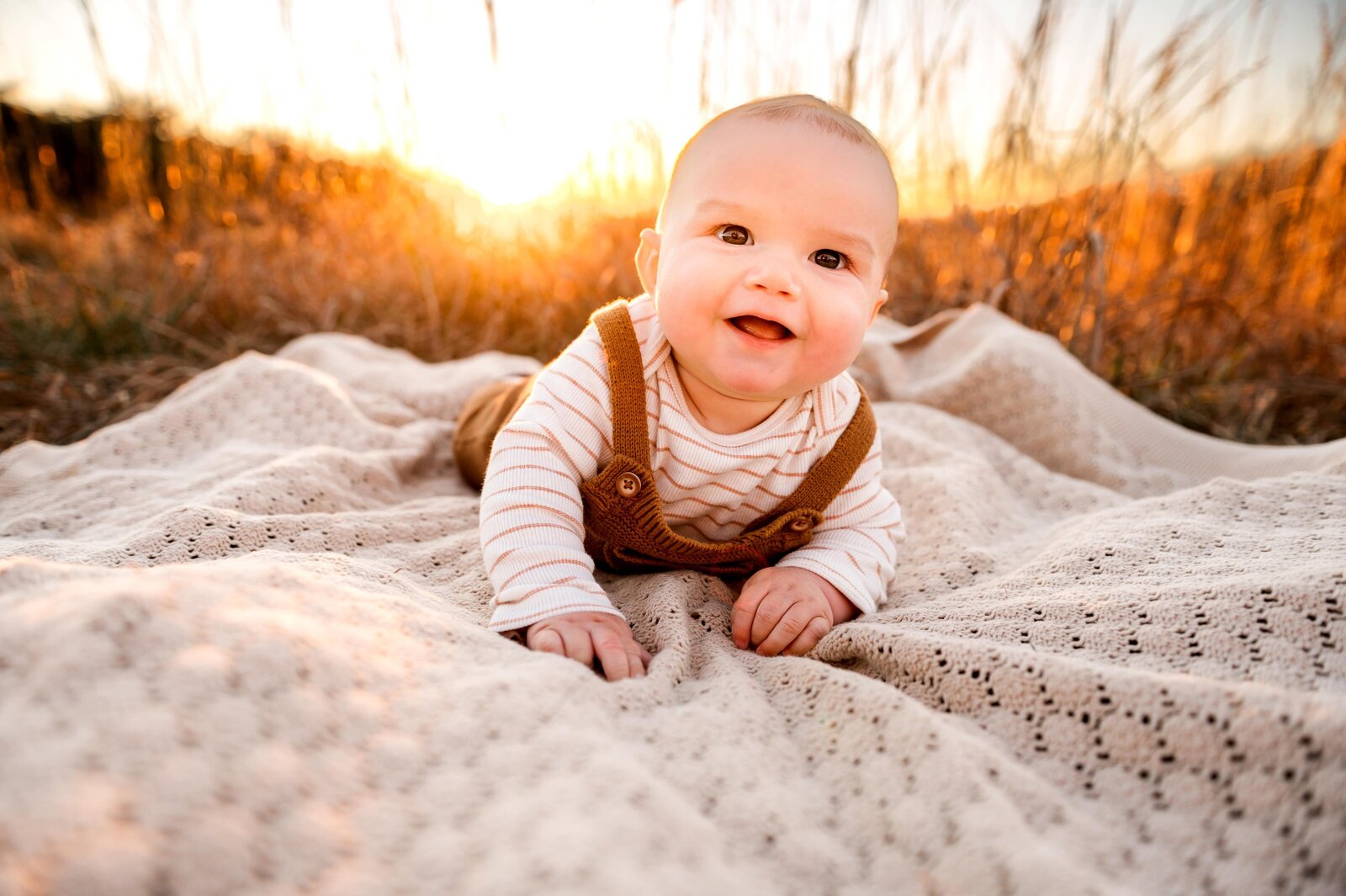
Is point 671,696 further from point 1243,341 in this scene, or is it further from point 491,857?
point 1243,341

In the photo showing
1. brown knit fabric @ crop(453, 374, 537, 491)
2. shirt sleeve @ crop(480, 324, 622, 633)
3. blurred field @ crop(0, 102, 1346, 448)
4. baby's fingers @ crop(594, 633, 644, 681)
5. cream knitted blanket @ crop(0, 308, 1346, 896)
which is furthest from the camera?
blurred field @ crop(0, 102, 1346, 448)

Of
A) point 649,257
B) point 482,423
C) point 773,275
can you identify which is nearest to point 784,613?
point 773,275

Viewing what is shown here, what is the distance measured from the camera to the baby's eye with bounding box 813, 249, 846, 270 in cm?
113

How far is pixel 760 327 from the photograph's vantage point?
1.12 m

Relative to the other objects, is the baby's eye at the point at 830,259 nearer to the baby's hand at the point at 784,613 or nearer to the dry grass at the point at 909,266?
the baby's hand at the point at 784,613

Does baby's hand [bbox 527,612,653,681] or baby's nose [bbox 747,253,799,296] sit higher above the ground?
baby's nose [bbox 747,253,799,296]

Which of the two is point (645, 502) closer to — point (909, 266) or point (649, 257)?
point (649, 257)

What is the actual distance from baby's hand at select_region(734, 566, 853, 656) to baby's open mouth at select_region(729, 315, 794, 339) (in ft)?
1.23

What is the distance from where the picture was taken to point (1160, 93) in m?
2.62

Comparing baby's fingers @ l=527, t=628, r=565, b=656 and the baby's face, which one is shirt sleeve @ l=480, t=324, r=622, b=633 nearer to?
baby's fingers @ l=527, t=628, r=565, b=656

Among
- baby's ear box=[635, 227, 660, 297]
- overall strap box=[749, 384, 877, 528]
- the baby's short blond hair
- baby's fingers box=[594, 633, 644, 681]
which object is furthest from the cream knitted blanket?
the baby's short blond hair

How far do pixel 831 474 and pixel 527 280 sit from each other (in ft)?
7.58

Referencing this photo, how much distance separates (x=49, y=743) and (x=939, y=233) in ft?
12.2

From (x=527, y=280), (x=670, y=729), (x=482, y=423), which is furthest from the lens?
(x=527, y=280)
